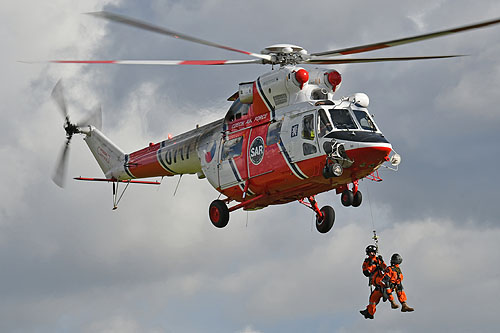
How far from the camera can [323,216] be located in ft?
87.2

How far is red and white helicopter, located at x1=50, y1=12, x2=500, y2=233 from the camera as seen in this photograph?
2358 centimetres

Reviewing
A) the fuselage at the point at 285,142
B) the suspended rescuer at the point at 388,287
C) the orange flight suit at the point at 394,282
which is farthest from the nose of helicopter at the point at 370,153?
the orange flight suit at the point at 394,282

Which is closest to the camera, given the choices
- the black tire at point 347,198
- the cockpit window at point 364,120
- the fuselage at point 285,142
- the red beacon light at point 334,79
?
the fuselage at point 285,142

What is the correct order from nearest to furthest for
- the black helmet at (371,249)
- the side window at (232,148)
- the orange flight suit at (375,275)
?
1. the orange flight suit at (375,275)
2. the black helmet at (371,249)
3. the side window at (232,148)

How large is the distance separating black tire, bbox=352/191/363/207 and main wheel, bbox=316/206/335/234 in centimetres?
121

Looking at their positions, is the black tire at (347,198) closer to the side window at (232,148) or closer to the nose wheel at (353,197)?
the nose wheel at (353,197)

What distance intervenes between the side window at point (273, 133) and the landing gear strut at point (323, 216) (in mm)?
2531

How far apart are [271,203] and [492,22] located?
10.3 meters

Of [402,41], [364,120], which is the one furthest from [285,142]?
[402,41]

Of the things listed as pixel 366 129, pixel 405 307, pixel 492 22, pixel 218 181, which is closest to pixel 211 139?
pixel 218 181

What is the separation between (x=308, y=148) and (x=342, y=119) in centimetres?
124

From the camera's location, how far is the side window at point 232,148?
2630 cm

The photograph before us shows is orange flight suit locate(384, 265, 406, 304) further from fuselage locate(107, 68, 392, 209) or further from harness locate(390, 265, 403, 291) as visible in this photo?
fuselage locate(107, 68, 392, 209)

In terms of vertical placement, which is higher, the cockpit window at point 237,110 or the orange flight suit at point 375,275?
the cockpit window at point 237,110
